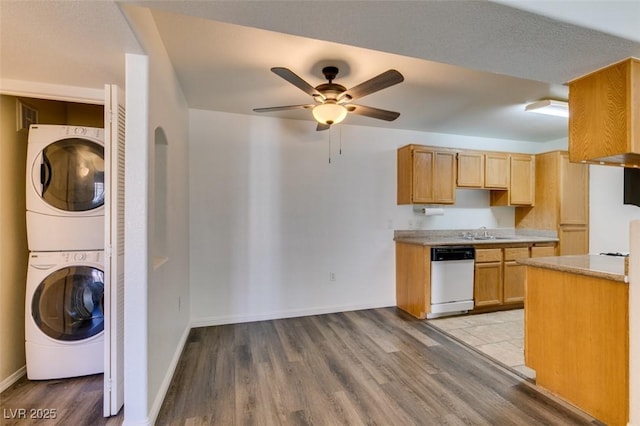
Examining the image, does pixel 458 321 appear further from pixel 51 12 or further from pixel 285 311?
pixel 51 12

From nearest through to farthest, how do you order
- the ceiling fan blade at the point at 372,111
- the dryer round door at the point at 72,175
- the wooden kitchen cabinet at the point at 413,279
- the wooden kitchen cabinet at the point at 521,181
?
the dryer round door at the point at 72,175, the ceiling fan blade at the point at 372,111, the wooden kitchen cabinet at the point at 413,279, the wooden kitchen cabinet at the point at 521,181

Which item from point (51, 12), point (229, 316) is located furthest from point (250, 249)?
point (51, 12)

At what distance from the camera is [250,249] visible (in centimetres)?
352

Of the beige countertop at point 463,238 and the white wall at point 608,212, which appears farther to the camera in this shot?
the white wall at point 608,212

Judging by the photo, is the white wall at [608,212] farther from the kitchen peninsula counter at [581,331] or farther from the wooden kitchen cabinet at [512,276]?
the kitchen peninsula counter at [581,331]

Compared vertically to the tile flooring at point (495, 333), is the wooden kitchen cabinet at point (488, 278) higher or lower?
higher

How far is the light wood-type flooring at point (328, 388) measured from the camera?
1853mm

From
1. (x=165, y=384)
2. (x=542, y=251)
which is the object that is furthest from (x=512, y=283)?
(x=165, y=384)

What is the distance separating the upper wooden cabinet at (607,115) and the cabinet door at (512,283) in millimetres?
2227

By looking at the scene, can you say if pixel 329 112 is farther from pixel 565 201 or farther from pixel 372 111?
pixel 565 201

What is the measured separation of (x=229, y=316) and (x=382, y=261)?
213 cm

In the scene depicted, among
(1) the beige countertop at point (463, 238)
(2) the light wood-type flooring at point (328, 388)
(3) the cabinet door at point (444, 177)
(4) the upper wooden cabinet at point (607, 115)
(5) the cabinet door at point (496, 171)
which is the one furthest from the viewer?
(5) the cabinet door at point (496, 171)

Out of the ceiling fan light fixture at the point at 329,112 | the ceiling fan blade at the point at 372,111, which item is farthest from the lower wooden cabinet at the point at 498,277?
the ceiling fan light fixture at the point at 329,112

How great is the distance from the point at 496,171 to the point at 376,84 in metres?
3.14
